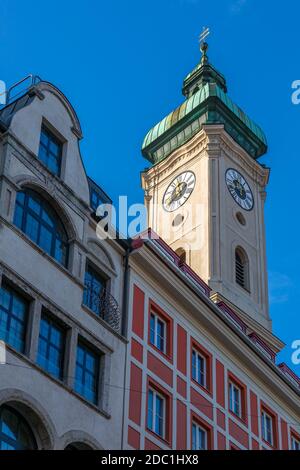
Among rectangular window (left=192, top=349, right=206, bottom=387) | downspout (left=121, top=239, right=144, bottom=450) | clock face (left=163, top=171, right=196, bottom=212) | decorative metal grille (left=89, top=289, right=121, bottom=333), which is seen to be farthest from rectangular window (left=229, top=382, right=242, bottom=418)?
clock face (left=163, top=171, right=196, bottom=212)

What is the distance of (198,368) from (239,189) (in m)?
37.3

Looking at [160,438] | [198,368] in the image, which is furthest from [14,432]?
[198,368]

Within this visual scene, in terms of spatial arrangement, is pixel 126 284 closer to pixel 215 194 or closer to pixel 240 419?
pixel 240 419

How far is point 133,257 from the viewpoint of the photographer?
41.9 meters

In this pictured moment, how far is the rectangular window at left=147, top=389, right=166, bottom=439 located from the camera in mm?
39438

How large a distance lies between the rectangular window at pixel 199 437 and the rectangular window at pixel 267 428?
5.48 metres

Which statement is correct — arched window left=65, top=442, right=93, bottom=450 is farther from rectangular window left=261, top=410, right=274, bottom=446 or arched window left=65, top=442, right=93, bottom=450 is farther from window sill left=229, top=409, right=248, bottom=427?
rectangular window left=261, top=410, right=274, bottom=446

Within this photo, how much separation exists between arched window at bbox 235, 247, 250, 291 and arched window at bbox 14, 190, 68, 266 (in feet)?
125

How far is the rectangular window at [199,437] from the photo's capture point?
41719 mm

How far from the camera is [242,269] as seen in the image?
3012 inches

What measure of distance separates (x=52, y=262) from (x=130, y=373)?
17.6 feet

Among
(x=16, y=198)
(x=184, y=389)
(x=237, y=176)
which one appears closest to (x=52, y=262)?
(x=16, y=198)

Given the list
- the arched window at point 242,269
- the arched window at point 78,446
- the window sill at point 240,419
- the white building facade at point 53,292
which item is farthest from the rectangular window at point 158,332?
the arched window at point 242,269

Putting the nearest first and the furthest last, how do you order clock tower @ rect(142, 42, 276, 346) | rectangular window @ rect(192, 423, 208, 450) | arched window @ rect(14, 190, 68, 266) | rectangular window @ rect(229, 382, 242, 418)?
arched window @ rect(14, 190, 68, 266) → rectangular window @ rect(192, 423, 208, 450) → rectangular window @ rect(229, 382, 242, 418) → clock tower @ rect(142, 42, 276, 346)
